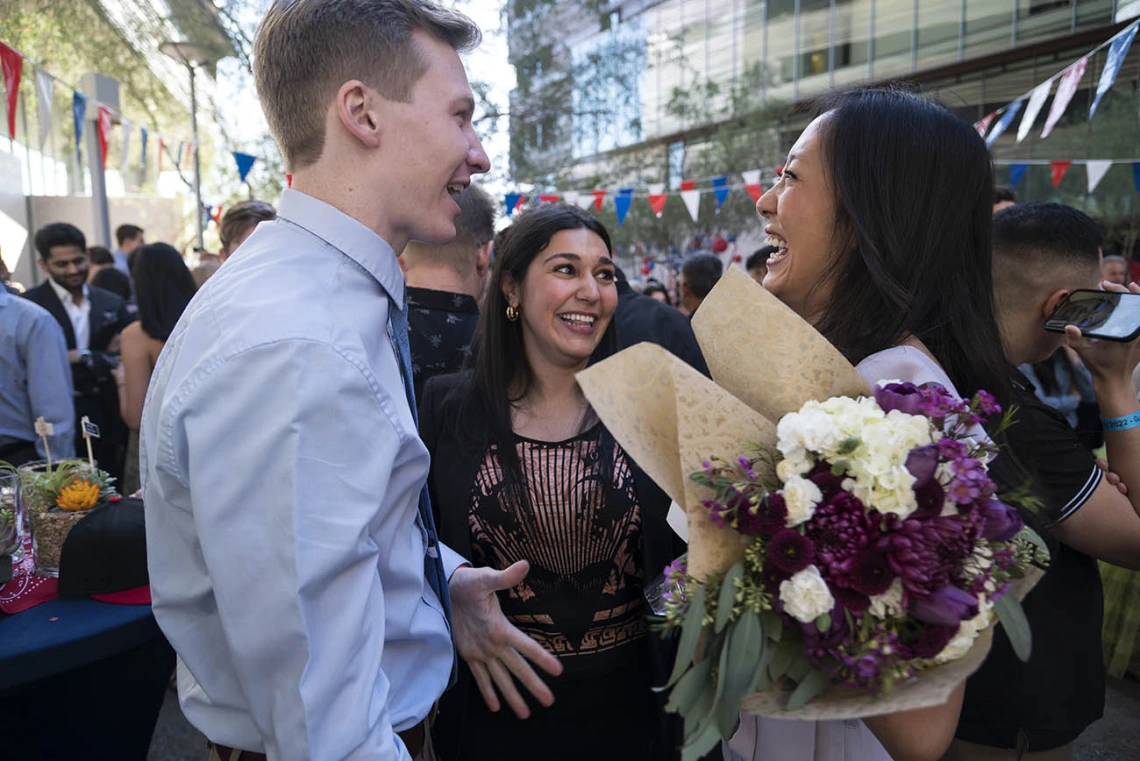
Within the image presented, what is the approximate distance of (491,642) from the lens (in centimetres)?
Result: 178

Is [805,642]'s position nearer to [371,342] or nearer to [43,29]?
[371,342]

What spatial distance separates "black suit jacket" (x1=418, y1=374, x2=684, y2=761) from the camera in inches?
82.7

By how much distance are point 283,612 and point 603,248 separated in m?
1.75

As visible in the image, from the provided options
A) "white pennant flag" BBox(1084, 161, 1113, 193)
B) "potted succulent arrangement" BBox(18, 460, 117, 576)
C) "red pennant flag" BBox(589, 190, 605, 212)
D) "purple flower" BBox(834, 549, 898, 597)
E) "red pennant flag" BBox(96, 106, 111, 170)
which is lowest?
"potted succulent arrangement" BBox(18, 460, 117, 576)

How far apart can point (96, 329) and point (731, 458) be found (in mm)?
5748

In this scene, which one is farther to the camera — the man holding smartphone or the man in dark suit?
the man in dark suit

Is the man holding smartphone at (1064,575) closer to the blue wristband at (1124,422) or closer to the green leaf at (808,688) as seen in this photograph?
the blue wristband at (1124,422)

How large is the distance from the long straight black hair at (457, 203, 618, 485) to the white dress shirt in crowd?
170 inches

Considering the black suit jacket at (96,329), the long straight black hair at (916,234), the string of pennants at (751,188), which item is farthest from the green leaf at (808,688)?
the string of pennants at (751,188)

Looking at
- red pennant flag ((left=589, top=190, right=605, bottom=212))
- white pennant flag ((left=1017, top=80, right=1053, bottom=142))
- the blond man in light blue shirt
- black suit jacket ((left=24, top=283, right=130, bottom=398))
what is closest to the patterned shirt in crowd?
the blond man in light blue shirt

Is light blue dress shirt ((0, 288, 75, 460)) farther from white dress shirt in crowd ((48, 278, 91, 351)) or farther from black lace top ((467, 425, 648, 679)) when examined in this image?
black lace top ((467, 425, 648, 679))

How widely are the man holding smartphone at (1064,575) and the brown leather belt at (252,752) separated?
1.29m

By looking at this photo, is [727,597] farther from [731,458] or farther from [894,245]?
[894,245]

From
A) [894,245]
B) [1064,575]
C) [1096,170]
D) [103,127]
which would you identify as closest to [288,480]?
[894,245]
